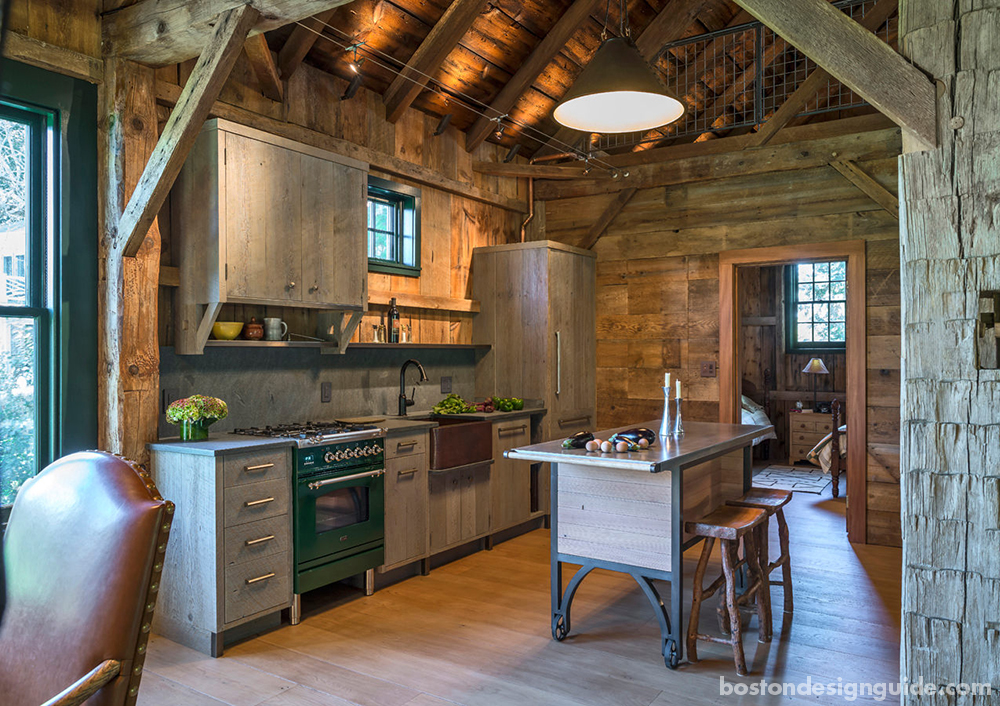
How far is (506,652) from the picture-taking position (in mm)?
3377

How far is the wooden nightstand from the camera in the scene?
8.75m

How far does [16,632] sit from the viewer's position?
60.2 inches

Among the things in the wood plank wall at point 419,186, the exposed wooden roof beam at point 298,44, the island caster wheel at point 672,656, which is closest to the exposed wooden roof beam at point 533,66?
the wood plank wall at point 419,186

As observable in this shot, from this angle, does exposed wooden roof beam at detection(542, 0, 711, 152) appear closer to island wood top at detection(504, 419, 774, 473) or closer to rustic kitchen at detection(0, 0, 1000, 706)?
rustic kitchen at detection(0, 0, 1000, 706)

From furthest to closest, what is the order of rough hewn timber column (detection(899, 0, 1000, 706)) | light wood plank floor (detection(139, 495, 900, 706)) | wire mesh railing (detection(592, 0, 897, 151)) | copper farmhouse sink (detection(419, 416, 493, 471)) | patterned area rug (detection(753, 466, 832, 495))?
patterned area rug (detection(753, 466, 832, 495)) → wire mesh railing (detection(592, 0, 897, 151)) → copper farmhouse sink (detection(419, 416, 493, 471)) → light wood plank floor (detection(139, 495, 900, 706)) → rough hewn timber column (detection(899, 0, 1000, 706))

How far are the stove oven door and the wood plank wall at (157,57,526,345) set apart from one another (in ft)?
3.47

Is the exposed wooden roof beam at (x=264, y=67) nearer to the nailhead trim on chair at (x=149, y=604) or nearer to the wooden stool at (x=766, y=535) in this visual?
the nailhead trim on chair at (x=149, y=604)

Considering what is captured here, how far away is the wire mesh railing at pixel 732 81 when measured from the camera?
566cm

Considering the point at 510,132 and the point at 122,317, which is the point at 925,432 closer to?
the point at 122,317

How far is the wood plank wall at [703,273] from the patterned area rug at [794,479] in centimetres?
183

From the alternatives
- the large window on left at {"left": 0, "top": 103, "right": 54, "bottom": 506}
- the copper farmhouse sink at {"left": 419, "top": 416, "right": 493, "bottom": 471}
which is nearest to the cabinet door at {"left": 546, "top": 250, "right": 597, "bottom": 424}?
the copper farmhouse sink at {"left": 419, "top": 416, "right": 493, "bottom": 471}

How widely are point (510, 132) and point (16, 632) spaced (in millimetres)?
5516

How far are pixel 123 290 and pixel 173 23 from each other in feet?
4.13

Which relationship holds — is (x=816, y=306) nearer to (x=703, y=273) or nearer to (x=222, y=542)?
(x=703, y=273)
